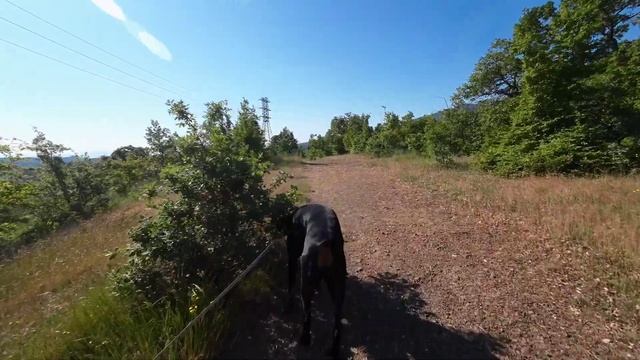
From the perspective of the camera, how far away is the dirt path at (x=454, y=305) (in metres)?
3.14

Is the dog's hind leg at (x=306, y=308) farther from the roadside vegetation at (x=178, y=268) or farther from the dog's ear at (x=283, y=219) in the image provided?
the dog's ear at (x=283, y=219)

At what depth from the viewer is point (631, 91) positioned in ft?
34.1

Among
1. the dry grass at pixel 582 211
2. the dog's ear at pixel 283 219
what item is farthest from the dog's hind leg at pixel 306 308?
the dry grass at pixel 582 211

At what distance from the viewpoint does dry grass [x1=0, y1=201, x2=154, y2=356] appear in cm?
406

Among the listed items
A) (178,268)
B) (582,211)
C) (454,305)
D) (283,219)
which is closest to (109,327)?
(178,268)

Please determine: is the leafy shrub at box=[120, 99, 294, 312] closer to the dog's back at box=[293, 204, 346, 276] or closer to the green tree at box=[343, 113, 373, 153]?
the dog's back at box=[293, 204, 346, 276]

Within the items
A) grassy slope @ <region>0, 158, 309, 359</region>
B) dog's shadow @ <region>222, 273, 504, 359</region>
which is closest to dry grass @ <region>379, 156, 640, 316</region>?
dog's shadow @ <region>222, 273, 504, 359</region>

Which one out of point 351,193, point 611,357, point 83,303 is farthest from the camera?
point 351,193

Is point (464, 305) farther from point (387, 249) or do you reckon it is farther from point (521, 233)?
point (521, 233)

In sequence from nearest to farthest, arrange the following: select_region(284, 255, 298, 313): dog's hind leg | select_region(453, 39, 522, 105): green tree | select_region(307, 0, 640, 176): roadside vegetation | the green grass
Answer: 1. the green grass
2. select_region(284, 255, 298, 313): dog's hind leg
3. select_region(307, 0, 640, 176): roadside vegetation
4. select_region(453, 39, 522, 105): green tree

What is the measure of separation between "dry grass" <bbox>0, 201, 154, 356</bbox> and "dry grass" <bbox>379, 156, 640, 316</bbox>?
23.6 ft

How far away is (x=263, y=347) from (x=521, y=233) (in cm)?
564

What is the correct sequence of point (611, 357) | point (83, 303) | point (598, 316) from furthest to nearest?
point (598, 316) < point (83, 303) < point (611, 357)

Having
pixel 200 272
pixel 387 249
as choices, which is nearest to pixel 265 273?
pixel 200 272
